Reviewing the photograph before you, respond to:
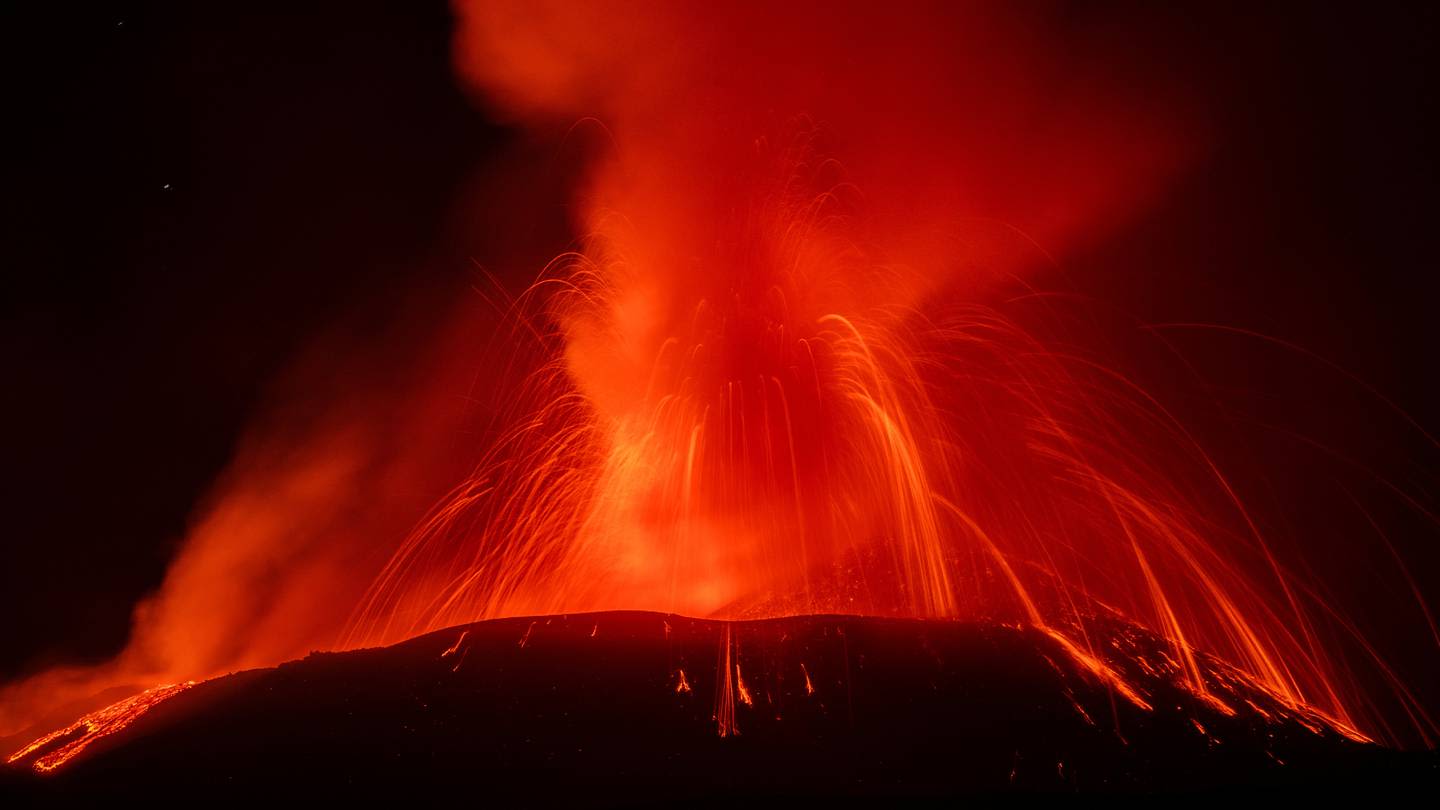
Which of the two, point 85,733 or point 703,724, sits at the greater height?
point 85,733

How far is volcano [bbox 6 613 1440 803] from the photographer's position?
1007cm

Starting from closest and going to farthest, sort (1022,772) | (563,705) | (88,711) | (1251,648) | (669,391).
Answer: (1022,772)
(563,705)
(88,711)
(669,391)
(1251,648)

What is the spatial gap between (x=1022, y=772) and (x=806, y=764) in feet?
8.92

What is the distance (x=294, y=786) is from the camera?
9.84m

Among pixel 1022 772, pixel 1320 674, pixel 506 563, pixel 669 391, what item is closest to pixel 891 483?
pixel 669 391

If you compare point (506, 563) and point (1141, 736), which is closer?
point (1141, 736)

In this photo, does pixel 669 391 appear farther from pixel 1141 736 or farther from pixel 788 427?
pixel 1141 736

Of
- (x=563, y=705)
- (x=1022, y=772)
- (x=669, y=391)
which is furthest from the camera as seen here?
(x=669, y=391)

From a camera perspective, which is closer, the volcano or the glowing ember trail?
the volcano

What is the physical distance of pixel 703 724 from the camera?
11195mm

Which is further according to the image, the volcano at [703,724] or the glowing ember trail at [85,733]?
the glowing ember trail at [85,733]

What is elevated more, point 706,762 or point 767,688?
point 767,688

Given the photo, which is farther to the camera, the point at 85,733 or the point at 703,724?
→ the point at 85,733

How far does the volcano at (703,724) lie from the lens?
33.0 ft
